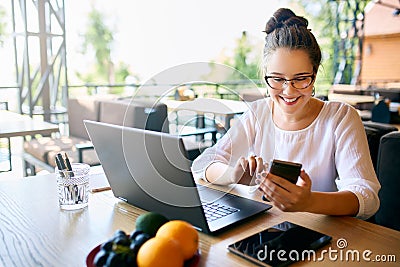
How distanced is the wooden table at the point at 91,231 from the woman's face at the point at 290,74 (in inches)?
13.7

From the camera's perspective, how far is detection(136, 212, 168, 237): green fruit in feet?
2.26

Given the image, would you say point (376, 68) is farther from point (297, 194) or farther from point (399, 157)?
point (297, 194)

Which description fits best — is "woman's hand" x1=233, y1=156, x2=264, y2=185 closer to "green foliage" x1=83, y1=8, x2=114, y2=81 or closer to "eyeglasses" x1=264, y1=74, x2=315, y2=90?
"eyeglasses" x1=264, y1=74, x2=315, y2=90

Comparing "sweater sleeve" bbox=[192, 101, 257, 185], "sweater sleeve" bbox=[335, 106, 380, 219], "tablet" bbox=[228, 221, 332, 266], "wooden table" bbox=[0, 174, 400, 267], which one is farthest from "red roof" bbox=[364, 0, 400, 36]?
"tablet" bbox=[228, 221, 332, 266]

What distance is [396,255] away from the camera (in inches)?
31.0

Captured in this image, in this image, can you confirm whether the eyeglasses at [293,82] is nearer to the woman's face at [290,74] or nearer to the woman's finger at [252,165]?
the woman's face at [290,74]

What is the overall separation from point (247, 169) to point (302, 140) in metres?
0.31

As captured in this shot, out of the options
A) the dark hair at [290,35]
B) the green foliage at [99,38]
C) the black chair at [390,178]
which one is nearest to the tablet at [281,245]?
the dark hair at [290,35]

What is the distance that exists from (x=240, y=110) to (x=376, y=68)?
13764mm

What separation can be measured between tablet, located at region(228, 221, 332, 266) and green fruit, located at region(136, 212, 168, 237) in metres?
0.17

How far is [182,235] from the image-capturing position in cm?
66

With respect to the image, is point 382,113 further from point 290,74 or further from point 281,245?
point 281,245

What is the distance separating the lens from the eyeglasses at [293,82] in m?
1.20

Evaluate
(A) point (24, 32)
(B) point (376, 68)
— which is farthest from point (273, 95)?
(B) point (376, 68)
